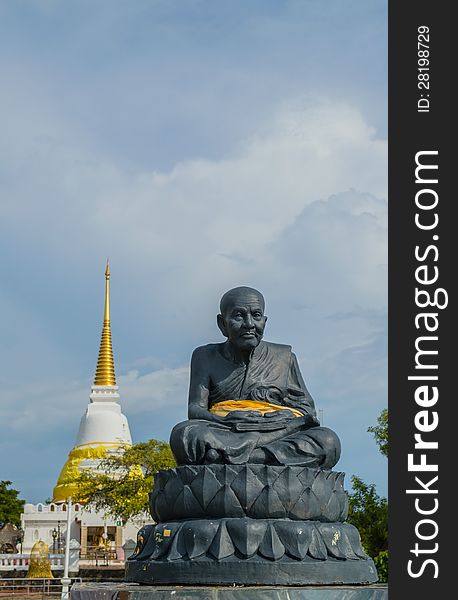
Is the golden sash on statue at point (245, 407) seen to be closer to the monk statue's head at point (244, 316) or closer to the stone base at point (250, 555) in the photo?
the monk statue's head at point (244, 316)

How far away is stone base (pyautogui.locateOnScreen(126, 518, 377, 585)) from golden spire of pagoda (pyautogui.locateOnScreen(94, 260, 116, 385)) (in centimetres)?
3877

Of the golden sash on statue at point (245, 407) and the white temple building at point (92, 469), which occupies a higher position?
the white temple building at point (92, 469)

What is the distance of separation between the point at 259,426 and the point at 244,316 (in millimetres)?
1127

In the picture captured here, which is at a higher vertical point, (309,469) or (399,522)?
(309,469)

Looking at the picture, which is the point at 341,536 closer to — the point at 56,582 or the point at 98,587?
the point at 98,587

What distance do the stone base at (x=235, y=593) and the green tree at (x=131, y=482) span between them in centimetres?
2318

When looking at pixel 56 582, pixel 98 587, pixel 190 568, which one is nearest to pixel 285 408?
pixel 190 568

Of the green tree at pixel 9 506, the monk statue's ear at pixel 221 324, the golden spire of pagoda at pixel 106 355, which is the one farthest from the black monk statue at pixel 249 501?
the green tree at pixel 9 506

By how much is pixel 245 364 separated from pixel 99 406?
36.9 m

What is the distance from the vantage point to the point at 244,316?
8.43 meters

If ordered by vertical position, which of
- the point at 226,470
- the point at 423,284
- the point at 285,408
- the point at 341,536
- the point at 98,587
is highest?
the point at 423,284

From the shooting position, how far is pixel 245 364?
28.7ft

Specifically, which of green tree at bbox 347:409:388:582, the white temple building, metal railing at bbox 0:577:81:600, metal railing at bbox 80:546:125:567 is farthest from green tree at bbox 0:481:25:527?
green tree at bbox 347:409:388:582

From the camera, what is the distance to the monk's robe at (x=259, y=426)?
763 centimetres
